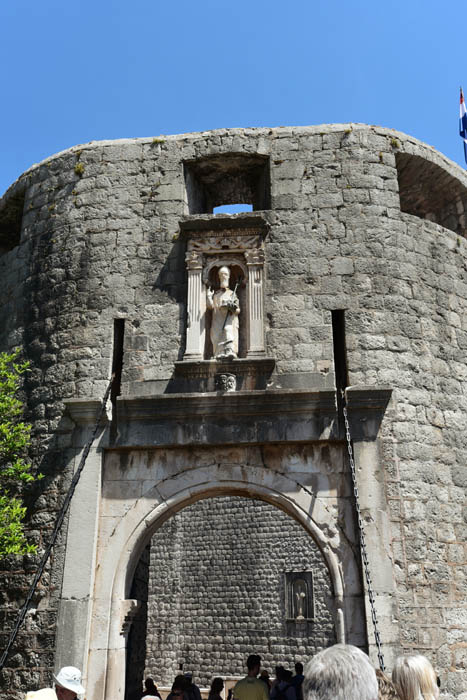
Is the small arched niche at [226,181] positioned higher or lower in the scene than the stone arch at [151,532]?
higher

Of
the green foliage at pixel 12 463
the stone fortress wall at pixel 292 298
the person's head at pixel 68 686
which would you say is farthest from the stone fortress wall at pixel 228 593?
the person's head at pixel 68 686

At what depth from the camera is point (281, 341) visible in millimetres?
6988

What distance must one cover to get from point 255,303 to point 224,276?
0.43 metres

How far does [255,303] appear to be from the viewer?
280 inches

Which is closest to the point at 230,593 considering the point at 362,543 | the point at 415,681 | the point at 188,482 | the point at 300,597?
the point at 300,597

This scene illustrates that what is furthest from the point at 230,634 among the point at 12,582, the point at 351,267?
the point at 351,267

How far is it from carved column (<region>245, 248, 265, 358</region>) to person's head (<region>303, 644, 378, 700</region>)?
16.1ft

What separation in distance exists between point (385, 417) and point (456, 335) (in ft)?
4.68

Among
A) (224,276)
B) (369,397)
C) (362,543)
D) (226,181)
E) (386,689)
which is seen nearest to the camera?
(386,689)

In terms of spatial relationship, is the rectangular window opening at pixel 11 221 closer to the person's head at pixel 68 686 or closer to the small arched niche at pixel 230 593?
the person's head at pixel 68 686

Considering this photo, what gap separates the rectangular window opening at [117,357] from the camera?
279 inches

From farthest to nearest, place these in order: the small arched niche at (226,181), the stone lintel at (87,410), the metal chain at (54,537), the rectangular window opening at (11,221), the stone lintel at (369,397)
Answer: the rectangular window opening at (11,221), the small arched niche at (226,181), the stone lintel at (87,410), the stone lintel at (369,397), the metal chain at (54,537)

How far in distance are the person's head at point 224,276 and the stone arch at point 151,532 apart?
1.81 m

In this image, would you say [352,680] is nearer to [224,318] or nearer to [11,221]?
[224,318]
